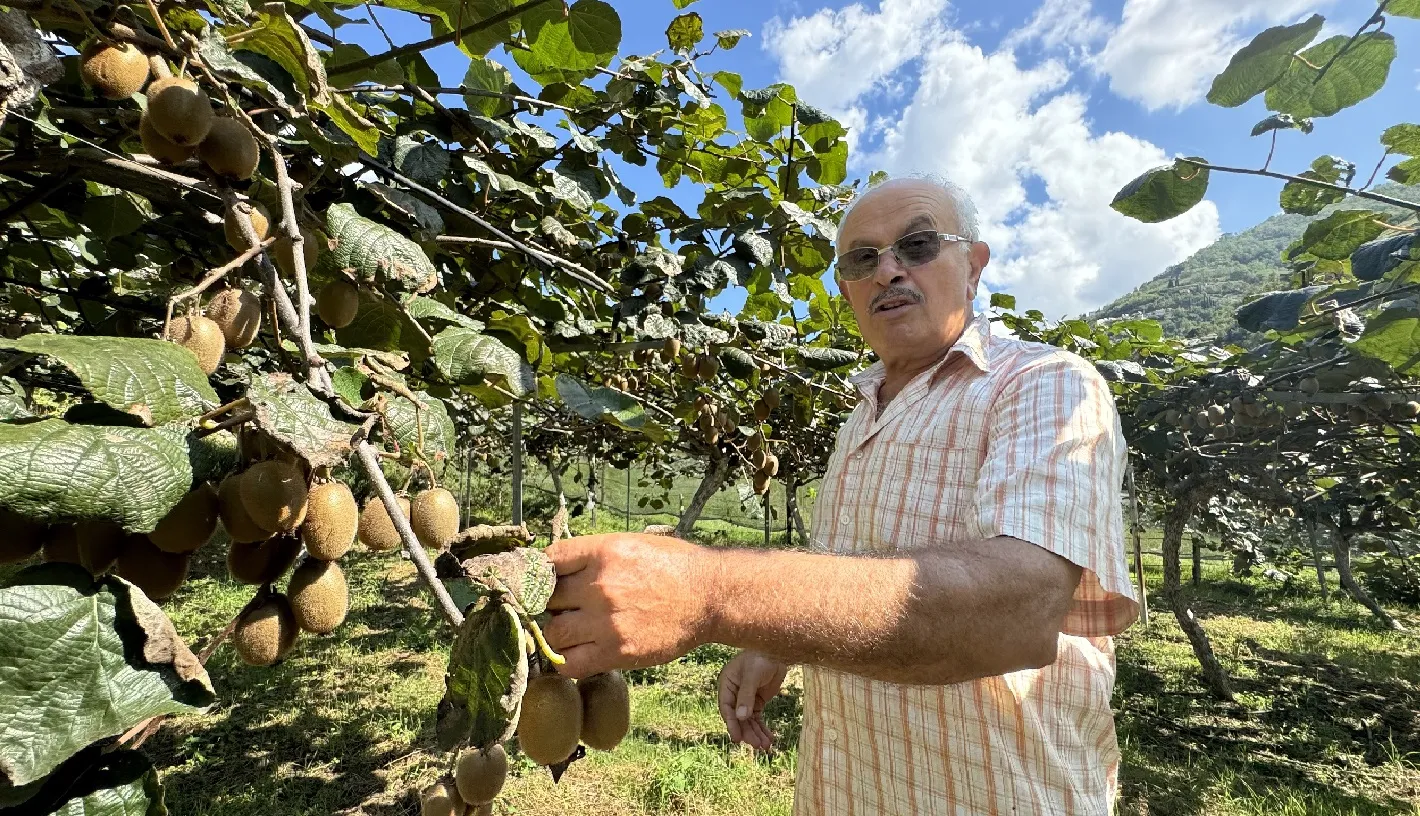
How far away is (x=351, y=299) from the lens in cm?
122

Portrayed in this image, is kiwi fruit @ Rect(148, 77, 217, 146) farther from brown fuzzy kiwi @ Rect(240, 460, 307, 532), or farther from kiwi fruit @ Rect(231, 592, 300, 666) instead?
kiwi fruit @ Rect(231, 592, 300, 666)

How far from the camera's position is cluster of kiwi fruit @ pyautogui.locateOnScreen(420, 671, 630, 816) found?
2.62 ft

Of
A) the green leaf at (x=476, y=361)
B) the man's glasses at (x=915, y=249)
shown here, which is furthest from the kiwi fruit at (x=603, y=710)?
the man's glasses at (x=915, y=249)

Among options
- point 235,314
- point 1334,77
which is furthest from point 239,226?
point 1334,77

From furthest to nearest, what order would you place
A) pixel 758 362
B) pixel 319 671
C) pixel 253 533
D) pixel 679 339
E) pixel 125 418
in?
pixel 319 671, pixel 758 362, pixel 679 339, pixel 253 533, pixel 125 418

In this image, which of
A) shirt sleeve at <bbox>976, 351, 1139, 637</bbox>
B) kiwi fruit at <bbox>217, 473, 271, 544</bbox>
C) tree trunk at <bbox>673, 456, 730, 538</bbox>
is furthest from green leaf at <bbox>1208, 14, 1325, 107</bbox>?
tree trunk at <bbox>673, 456, 730, 538</bbox>

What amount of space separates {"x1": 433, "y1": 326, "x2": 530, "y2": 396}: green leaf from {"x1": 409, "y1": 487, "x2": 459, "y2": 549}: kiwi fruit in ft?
0.71

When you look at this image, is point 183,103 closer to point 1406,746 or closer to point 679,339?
point 679,339

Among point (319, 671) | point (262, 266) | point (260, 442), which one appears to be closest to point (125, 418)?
point (260, 442)

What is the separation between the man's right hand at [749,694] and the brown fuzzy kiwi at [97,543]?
1.60m

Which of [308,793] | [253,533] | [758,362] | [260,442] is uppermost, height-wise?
[758,362]

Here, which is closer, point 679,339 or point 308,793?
point 679,339

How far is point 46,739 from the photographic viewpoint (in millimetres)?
680

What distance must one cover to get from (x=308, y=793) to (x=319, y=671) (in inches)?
98.8
